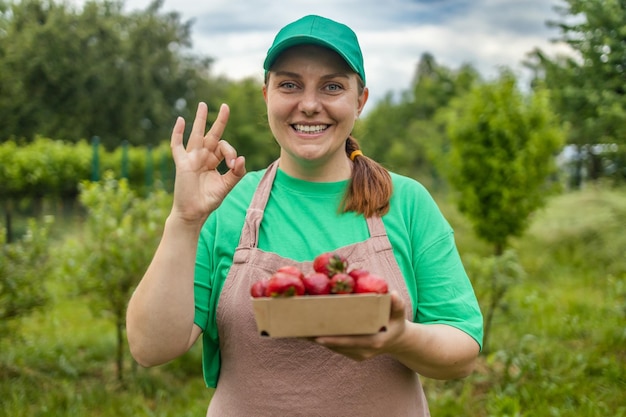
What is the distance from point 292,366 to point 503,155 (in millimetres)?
7581

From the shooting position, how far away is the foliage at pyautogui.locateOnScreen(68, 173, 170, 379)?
471 cm

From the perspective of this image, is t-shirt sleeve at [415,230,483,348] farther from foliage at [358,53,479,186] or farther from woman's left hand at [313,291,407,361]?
foliage at [358,53,479,186]

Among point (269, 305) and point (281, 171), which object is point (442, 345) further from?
point (281, 171)

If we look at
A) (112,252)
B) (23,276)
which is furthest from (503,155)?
(23,276)

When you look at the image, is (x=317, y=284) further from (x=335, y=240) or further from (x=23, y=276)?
(x=23, y=276)

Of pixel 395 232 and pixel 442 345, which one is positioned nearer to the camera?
pixel 442 345

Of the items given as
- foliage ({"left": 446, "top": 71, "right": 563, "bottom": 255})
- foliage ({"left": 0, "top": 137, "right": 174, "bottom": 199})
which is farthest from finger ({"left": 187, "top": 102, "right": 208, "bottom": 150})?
foliage ({"left": 446, "top": 71, "right": 563, "bottom": 255})

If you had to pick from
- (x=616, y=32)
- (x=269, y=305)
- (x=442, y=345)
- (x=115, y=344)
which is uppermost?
(x=616, y=32)

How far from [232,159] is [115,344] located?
14.6ft

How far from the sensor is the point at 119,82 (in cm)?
2873

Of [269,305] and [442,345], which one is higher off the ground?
[269,305]

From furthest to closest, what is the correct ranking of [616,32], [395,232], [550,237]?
[550,237], [616,32], [395,232]

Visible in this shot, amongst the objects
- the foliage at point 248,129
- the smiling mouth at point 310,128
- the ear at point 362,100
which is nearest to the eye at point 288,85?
the smiling mouth at point 310,128

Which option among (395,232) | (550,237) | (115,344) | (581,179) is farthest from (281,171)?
(581,179)
